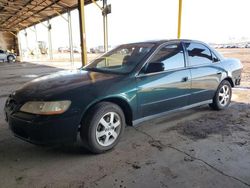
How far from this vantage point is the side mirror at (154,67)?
338 centimetres

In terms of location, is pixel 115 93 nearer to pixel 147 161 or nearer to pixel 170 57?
pixel 147 161

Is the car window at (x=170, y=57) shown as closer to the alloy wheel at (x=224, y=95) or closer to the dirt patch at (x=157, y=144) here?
the dirt patch at (x=157, y=144)

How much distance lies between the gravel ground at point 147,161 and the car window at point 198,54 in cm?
114

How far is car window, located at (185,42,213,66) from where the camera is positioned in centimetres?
404

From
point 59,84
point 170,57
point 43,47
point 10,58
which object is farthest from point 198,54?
point 43,47

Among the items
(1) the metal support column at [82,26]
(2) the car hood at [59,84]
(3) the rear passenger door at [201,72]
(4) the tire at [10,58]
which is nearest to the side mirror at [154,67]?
(2) the car hood at [59,84]

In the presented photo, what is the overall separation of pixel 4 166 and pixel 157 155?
1.86 m

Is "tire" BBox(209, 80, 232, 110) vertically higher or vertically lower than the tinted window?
lower

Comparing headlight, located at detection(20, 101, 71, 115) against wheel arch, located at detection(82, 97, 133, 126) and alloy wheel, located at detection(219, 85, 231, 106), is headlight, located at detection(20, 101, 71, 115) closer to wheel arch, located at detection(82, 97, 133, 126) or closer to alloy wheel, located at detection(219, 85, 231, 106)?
wheel arch, located at detection(82, 97, 133, 126)

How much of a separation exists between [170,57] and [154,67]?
1.56 feet

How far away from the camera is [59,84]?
3000 millimetres

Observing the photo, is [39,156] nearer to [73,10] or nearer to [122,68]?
[122,68]

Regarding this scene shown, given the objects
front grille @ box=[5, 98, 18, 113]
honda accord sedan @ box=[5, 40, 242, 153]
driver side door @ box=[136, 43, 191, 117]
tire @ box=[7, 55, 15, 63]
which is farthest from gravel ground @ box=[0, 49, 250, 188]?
tire @ box=[7, 55, 15, 63]

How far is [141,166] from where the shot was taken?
2668mm
